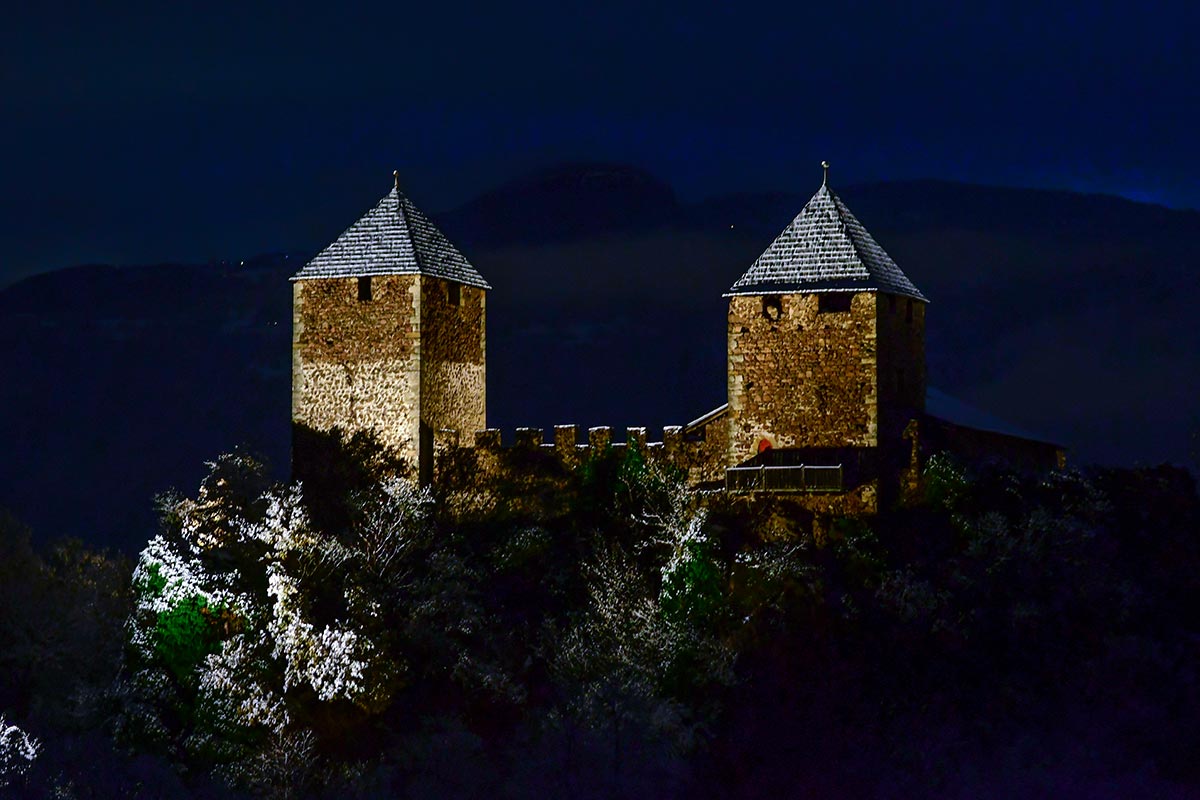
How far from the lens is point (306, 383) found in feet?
121

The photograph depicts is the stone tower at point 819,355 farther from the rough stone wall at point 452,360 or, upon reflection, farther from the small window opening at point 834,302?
the rough stone wall at point 452,360

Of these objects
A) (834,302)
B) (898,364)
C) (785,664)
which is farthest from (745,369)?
(785,664)

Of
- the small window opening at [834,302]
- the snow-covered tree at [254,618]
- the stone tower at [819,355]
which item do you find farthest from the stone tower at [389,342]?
the small window opening at [834,302]

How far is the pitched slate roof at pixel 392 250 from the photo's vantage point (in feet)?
120

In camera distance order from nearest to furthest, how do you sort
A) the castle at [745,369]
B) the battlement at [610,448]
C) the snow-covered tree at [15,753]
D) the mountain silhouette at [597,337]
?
the snow-covered tree at [15,753] → the castle at [745,369] → the battlement at [610,448] → the mountain silhouette at [597,337]

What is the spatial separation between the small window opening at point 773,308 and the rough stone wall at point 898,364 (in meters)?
1.85

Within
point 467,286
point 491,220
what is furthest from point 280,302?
point 467,286

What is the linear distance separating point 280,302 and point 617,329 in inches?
1011

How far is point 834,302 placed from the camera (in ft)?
111

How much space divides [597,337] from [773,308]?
66.8 meters

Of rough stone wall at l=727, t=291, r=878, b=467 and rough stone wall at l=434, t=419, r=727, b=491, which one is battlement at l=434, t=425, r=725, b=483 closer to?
rough stone wall at l=434, t=419, r=727, b=491

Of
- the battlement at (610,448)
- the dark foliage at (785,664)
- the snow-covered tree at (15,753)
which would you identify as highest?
the battlement at (610,448)

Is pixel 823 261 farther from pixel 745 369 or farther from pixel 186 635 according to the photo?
pixel 186 635

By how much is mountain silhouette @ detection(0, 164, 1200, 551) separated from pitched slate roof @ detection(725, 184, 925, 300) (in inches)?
1370
